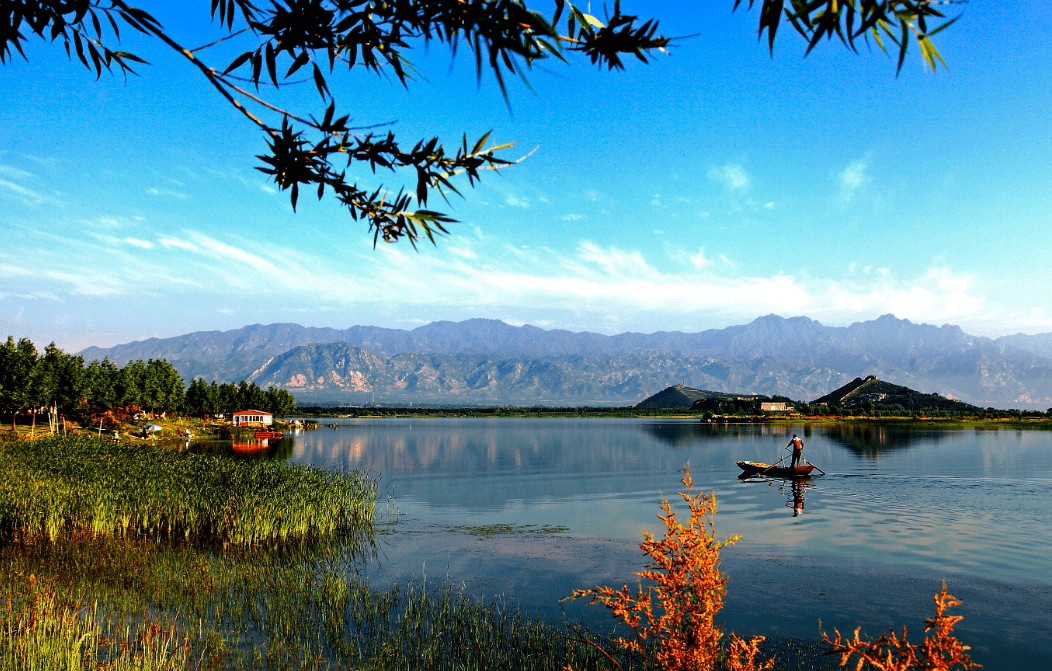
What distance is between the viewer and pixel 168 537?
76.3ft

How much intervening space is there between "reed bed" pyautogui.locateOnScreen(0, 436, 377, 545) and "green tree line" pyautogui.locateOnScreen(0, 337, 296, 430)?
51.4m

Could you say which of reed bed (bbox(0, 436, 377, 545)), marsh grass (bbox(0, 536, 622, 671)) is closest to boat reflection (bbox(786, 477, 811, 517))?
reed bed (bbox(0, 436, 377, 545))

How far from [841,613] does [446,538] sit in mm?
15460

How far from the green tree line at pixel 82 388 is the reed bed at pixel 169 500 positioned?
51383mm

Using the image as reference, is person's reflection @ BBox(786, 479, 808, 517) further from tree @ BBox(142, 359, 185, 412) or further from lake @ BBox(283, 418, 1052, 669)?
tree @ BBox(142, 359, 185, 412)

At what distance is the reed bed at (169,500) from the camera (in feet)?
74.2

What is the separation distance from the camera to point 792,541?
25922mm

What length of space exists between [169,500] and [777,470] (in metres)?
42.6

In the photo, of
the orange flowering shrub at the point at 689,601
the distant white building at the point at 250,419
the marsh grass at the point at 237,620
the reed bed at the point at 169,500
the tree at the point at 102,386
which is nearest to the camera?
the orange flowering shrub at the point at 689,601

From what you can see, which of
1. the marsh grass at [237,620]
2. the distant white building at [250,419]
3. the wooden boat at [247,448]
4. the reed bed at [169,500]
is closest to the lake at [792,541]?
the marsh grass at [237,620]

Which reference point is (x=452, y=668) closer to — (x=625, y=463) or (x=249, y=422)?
(x=625, y=463)

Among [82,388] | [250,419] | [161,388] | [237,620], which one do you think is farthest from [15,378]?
[250,419]

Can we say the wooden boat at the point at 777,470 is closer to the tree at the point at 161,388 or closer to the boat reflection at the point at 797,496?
the boat reflection at the point at 797,496

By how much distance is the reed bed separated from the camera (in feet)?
74.2
